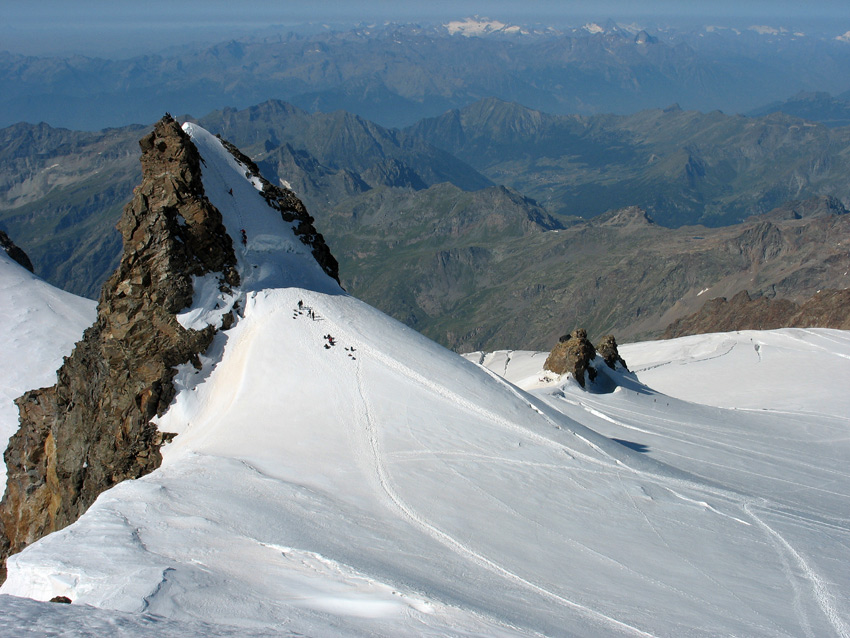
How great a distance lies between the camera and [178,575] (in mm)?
15008

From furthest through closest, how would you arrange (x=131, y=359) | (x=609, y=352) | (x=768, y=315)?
(x=768, y=315) → (x=609, y=352) → (x=131, y=359)

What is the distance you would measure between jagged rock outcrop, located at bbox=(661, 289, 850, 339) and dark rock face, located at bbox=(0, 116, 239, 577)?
104m

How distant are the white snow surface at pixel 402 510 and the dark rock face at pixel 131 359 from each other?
4.21ft

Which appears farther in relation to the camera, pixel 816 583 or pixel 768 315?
pixel 768 315

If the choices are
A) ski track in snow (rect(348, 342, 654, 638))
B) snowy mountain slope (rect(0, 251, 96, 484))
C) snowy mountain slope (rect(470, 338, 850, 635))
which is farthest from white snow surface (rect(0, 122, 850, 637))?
snowy mountain slope (rect(0, 251, 96, 484))

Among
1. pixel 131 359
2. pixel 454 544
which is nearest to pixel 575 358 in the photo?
pixel 131 359

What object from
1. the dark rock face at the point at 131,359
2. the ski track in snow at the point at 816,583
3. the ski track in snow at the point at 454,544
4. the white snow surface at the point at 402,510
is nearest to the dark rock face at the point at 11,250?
the dark rock face at the point at 131,359

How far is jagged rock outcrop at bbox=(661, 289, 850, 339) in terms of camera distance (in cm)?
10888

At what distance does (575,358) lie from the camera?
5603cm

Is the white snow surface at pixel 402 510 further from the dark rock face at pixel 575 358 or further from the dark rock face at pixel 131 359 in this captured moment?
the dark rock face at pixel 575 358

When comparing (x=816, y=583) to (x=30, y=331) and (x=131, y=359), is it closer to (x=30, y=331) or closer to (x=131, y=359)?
(x=131, y=359)

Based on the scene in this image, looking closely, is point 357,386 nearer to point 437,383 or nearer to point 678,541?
point 437,383

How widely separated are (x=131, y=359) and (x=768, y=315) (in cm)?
14127

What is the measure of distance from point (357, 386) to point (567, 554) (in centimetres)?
1280
